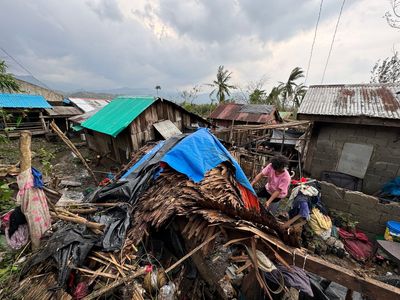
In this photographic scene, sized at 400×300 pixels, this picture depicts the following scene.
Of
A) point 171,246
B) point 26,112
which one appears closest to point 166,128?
point 171,246

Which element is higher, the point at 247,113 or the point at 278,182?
the point at 247,113

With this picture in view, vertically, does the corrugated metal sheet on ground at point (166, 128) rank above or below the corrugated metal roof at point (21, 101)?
below

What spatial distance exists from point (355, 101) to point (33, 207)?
33.1ft

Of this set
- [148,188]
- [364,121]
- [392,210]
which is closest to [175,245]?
[148,188]

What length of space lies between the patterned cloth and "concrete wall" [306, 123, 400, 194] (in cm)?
883

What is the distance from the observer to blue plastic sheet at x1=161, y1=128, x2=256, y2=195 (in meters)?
3.57

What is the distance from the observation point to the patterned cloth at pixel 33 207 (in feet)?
10.2

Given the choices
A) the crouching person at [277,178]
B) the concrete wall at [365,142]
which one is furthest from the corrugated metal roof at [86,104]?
the concrete wall at [365,142]

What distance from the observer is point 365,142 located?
6.55 m

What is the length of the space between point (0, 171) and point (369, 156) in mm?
10672

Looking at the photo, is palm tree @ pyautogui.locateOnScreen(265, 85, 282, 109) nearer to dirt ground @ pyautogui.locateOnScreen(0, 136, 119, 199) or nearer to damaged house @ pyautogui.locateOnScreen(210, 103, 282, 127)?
damaged house @ pyautogui.locateOnScreen(210, 103, 282, 127)

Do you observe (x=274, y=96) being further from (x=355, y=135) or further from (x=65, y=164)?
(x=65, y=164)

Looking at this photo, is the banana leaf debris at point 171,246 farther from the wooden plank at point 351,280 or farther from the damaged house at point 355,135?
the damaged house at point 355,135

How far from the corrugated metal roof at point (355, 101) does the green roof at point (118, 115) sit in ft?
26.3
